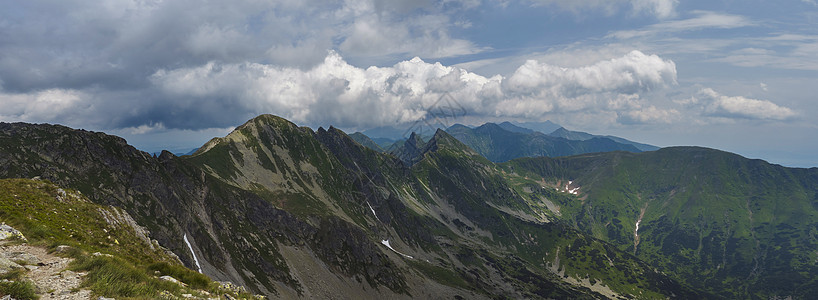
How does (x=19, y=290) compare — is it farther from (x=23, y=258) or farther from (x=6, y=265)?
(x=23, y=258)

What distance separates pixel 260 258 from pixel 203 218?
2800 centimetres

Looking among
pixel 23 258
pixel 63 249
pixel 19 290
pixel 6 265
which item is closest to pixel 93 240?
pixel 63 249

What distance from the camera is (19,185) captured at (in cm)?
5191

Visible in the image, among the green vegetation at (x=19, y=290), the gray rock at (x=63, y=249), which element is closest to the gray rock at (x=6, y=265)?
the green vegetation at (x=19, y=290)

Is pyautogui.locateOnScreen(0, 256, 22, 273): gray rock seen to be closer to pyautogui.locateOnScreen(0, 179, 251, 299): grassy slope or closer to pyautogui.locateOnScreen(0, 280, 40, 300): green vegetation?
pyautogui.locateOnScreen(0, 179, 251, 299): grassy slope

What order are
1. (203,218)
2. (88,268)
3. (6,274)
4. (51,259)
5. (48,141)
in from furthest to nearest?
1. (203,218)
2. (48,141)
3. (51,259)
4. (88,268)
5. (6,274)

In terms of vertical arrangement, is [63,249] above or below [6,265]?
below

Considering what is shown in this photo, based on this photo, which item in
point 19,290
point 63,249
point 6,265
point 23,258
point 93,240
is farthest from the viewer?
point 93,240

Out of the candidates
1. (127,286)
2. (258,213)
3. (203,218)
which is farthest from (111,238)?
(258,213)

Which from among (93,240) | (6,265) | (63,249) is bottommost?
(93,240)

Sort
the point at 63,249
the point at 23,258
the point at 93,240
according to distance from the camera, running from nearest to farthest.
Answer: the point at 23,258
the point at 63,249
the point at 93,240

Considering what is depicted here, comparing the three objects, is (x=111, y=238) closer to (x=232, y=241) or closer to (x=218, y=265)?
(x=218, y=265)

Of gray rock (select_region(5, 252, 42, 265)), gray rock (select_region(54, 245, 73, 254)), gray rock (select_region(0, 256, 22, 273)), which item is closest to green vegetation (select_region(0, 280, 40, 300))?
gray rock (select_region(0, 256, 22, 273))

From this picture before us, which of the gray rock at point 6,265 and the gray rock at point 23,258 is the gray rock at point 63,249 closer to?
the gray rock at point 23,258
